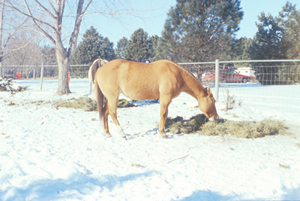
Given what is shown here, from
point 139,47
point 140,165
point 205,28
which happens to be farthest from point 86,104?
point 139,47

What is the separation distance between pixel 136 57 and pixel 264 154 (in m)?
29.4

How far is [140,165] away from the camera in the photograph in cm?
293

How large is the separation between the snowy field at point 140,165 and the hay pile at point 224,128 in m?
0.20

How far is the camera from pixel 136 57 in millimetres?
31688

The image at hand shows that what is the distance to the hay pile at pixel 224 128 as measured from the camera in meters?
4.49

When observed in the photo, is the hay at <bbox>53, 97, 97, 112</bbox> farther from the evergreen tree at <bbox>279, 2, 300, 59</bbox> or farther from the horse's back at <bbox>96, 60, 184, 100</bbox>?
the evergreen tree at <bbox>279, 2, 300, 59</bbox>

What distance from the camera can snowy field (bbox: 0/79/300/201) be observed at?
88.9 inches

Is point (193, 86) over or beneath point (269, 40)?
beneath

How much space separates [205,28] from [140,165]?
1446 centimetres

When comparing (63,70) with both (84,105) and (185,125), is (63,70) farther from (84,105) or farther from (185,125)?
(185,125)

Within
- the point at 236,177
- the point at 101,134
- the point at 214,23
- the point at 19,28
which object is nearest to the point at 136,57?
the point at 214,23

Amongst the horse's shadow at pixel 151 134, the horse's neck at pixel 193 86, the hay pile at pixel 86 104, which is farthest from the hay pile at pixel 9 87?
the horse's neck at pixel 193 86

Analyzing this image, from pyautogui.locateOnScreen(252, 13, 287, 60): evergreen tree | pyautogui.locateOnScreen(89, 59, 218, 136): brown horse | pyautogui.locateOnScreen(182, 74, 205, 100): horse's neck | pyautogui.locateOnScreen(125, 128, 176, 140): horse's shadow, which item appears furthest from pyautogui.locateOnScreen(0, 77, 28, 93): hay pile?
pyautogui.locateOnScreen(252, 13, 287, 60): evergreen tree

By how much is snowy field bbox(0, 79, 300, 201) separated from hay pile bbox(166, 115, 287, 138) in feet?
0.66
